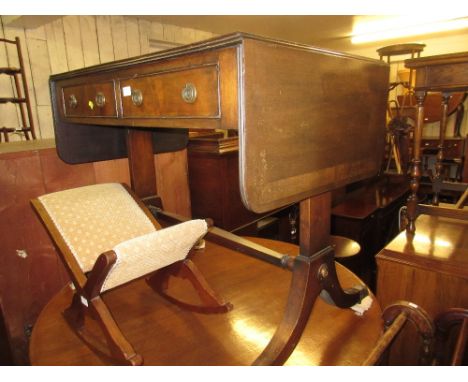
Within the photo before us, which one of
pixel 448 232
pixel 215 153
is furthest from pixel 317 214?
pixel 215 153

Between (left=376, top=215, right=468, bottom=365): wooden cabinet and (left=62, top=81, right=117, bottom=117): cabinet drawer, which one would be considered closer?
(left=62, top=81, right=117, bottom=117): cabinet drawer

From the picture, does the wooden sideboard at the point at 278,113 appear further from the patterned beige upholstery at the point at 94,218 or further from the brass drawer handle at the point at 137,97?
the patterned beige upholstery at the point at 94,218

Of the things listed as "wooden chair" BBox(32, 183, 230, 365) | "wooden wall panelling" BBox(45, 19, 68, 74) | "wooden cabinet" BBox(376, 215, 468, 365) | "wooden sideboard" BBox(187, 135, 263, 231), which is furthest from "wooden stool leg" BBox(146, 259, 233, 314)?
→ "wooden wall panelling" BBox(45, 19, 68, 74)

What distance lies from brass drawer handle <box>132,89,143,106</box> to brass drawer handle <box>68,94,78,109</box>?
1.51 feet

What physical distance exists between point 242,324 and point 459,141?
5.26 meters

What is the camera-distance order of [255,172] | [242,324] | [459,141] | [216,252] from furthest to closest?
[459,141]
[216,252]
[242,324]
[255,172]

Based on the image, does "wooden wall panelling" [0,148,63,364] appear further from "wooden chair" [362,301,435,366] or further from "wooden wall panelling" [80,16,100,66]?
"wooden wall panelling" [80,16,100,66]

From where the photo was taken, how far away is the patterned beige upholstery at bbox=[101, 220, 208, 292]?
32.7 inches

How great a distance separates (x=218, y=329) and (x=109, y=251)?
1.43 ft

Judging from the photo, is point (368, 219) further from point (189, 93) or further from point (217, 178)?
point (189, 93)

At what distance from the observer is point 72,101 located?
127cm

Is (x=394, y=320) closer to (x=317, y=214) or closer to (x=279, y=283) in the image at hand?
(x=317, y=214)

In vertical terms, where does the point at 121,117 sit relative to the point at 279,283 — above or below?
above

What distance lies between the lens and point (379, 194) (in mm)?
4066
